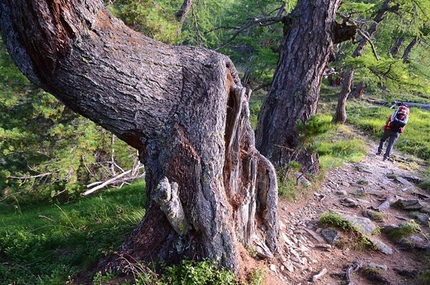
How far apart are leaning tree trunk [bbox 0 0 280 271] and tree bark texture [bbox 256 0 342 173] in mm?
2814

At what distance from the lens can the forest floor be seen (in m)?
3.87

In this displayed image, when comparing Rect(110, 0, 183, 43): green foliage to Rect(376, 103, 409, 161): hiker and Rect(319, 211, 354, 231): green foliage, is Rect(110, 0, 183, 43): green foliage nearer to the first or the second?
Rect(319, 211, 354, 231): green foliage

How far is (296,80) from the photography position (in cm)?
594

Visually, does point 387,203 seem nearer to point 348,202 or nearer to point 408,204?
point 408,204

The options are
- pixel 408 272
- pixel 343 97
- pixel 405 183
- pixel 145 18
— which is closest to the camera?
pixel 408 272

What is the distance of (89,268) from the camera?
3490mm

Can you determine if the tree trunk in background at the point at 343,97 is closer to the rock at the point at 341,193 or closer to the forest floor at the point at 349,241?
the forest floor at the point at 349,241

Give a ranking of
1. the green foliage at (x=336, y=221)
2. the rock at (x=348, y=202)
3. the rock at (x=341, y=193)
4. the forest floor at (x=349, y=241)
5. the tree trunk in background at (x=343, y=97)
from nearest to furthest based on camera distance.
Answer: the forest floor at (x=349, y=241), the green foliage at (x=336, y=221), the rock at (x=348, y=202), the rock at (x=341, y=193), the tree trunk in background at (x=343, y=97)

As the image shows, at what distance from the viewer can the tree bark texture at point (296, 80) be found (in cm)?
565

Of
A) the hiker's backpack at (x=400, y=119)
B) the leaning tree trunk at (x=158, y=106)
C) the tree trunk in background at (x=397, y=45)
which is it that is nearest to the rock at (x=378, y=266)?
the leaning tree trunk at (x=158, y=106)

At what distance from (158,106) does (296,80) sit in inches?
148

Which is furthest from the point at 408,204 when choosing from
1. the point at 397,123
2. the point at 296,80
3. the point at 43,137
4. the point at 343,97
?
the point at 43,137

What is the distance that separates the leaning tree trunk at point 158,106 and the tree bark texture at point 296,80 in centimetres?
281

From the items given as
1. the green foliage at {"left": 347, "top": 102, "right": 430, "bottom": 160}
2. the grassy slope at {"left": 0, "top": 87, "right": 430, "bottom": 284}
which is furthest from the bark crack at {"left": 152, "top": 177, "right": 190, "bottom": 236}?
the green foliage at {"left": 347, "top": 102, "right": 430, "bottom": 160}
